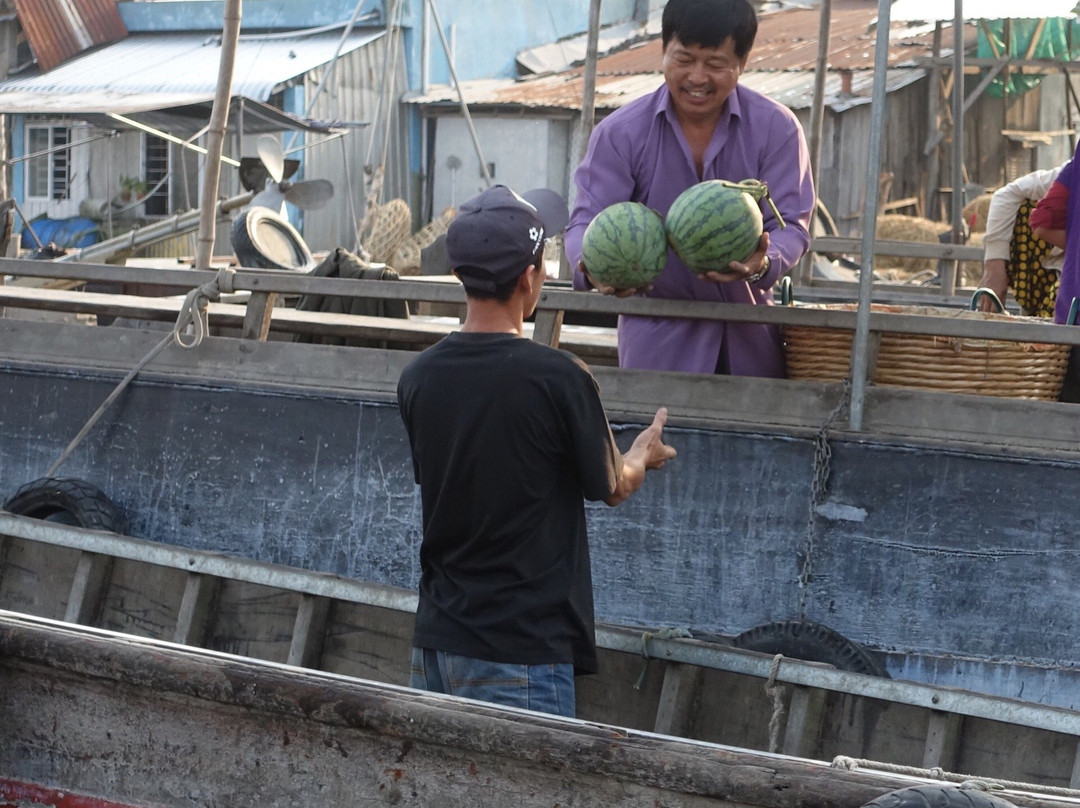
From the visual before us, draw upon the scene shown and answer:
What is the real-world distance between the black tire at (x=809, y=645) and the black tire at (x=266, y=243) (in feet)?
12.7

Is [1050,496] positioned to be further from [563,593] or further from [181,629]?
[181,629]

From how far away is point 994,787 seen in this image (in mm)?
2256

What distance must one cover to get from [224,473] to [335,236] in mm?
17233

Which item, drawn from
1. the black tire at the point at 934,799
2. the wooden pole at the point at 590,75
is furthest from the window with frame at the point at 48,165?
the black tire at the point at 934,799

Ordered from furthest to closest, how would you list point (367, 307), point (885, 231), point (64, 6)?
point (64, 6), point (885, 231), point (367, 307)

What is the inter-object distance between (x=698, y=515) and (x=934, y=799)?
6.60 feet

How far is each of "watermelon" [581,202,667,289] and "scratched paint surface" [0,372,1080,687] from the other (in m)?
0.70

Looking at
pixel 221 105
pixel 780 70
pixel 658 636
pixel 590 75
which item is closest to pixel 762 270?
pixel 658 636

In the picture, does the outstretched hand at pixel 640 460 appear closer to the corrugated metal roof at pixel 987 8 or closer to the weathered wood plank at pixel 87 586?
the weathered wood plank at pixel 87 586

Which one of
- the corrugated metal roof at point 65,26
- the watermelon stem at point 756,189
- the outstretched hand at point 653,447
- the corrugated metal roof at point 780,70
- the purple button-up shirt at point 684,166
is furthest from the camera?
the corrugated metal roof at point 65,26

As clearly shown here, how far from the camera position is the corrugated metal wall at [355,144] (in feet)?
69.2

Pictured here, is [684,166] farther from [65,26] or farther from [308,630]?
[65,26]

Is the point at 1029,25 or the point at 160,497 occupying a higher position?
the point at 1029,25

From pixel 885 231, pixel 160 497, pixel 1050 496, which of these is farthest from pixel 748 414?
pixel 885 231
